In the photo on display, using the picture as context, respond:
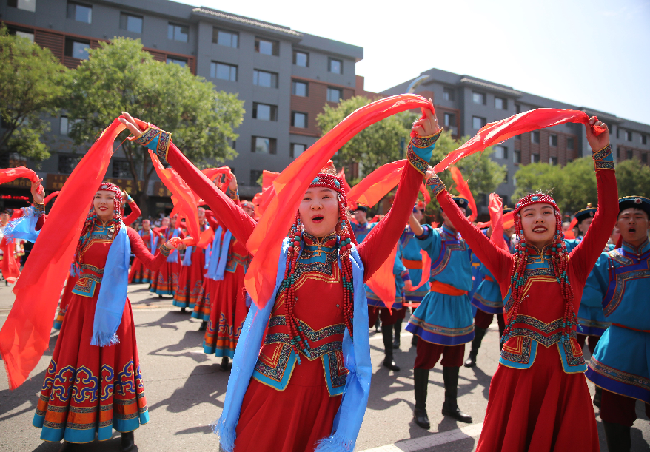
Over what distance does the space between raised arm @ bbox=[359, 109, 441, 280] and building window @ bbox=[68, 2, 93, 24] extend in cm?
3215

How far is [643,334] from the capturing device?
12.0 feet

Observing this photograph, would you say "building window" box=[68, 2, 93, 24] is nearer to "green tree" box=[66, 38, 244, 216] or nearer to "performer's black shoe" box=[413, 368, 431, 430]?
"green tree" box=[66, 38, 244, 216]

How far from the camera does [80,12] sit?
26828 mm

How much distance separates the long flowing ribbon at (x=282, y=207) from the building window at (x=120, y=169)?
2852 centimetres

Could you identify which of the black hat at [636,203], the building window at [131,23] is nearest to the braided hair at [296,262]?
the black hat at [636,203]

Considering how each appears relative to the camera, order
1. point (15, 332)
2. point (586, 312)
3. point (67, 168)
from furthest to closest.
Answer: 1. point (67, 168)
2. point (586, 312)
3. point (15, 332)

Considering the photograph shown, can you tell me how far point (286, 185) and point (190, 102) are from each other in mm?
21275

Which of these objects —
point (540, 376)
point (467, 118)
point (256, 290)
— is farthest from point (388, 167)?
point (467, 118)

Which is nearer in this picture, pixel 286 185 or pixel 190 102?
pixel 286 185

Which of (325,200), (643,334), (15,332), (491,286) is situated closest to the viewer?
(325,200)

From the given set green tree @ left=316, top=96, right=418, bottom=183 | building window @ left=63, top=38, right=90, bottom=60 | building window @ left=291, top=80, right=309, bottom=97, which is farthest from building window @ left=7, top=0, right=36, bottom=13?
green tree @ left=316, top=96, right=418, bottom=183

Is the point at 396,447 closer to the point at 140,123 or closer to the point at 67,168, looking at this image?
the point at 140,123

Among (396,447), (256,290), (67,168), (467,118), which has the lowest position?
(396,447)

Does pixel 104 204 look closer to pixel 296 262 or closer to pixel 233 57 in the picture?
pixel 296 262
